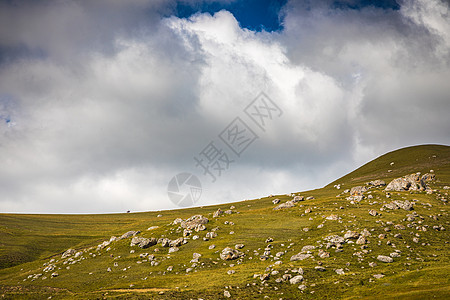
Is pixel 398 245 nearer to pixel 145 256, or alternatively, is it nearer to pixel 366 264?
pixel 366 264

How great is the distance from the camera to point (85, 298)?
51.8m

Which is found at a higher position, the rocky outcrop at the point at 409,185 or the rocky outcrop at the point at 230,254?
the rocky outcrop at the point at 409,185

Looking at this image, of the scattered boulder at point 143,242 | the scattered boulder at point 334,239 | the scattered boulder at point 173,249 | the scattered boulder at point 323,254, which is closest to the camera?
the scattered boulder at point 323,254

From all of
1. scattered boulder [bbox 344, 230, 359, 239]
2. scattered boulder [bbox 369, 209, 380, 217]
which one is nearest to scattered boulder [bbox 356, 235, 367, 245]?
scattered boulder [bbox 344, 230, 359, 239]

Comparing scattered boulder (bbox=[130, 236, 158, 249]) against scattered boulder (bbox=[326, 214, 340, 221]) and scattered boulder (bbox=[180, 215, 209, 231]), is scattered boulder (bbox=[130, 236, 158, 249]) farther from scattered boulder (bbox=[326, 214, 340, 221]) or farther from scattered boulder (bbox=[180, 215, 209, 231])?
scattered boulder (bbox=[326, 214, 340, 221])

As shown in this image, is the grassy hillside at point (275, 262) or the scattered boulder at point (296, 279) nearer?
the grassy hillside at point (275, 262)

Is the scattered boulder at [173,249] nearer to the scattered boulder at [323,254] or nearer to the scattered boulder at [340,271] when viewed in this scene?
the scattered boulder at [323,254]

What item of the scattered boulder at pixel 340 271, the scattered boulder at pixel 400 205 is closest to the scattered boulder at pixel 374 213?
the scattered boulder at pixel 400 205

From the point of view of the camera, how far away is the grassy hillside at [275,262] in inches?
1694

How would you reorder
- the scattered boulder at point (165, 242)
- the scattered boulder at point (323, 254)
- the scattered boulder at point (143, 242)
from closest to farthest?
the scattered boulder at point (323, 254), the scattered boulder at point (165, 242), the scattered boulder at point (143, 242)

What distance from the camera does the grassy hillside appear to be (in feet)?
141

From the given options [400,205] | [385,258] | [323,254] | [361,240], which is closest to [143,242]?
[323,254]

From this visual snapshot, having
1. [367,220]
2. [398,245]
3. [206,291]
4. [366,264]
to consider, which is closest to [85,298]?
[206,291]

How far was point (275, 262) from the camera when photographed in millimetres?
57156
